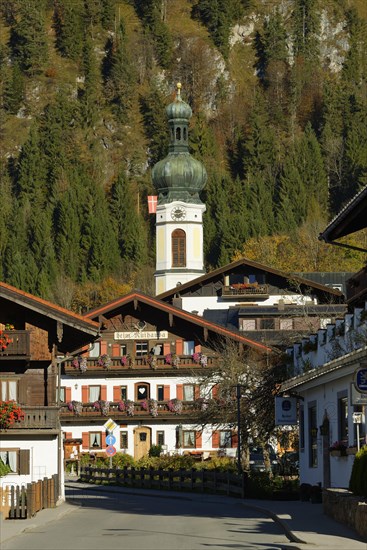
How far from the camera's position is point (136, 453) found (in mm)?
79875

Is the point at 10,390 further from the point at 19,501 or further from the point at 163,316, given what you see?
the point at 163,316

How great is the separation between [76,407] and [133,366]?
341cm

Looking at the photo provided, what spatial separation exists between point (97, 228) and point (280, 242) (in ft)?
59.9

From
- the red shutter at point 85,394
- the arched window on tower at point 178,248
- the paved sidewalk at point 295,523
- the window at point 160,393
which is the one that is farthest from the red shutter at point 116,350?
the arched window on tower at point 178,248

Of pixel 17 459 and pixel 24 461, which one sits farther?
pixel 17 459

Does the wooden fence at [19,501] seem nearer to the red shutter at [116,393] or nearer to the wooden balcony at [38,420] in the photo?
the wooden balcony at [38,420]

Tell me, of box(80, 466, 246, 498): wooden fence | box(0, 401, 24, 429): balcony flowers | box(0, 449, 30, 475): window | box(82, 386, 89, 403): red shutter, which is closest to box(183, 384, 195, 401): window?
box(82, 386, 89, 403): red shutter

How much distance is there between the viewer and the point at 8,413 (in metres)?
47.9

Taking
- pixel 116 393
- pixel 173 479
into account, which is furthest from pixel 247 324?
Answer: pixel 173 479

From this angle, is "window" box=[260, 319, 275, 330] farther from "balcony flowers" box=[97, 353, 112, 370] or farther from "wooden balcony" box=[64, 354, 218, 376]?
"balcony flowers" box=[97, 353, 112, 370]

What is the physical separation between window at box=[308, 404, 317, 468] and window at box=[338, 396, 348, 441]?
4.44 metres

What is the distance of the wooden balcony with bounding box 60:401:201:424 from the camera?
259 feet

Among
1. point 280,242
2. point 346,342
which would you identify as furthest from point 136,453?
point 280,242

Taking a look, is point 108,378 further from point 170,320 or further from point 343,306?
point 343,306
